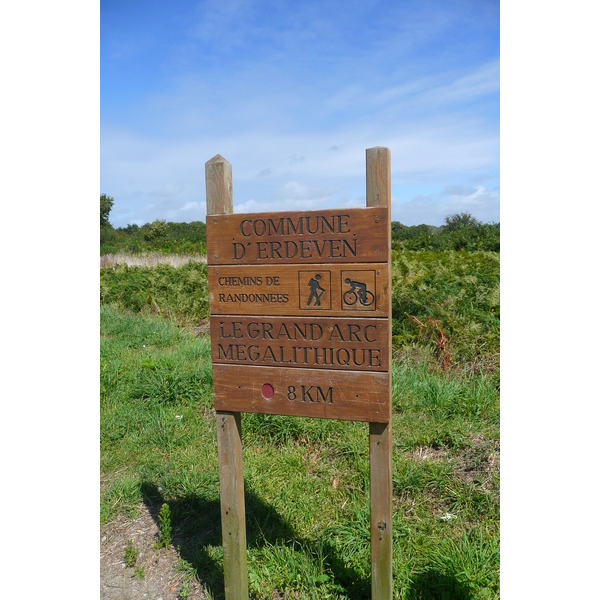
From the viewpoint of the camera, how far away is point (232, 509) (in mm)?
2564

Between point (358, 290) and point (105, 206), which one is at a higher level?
point (105, 206)

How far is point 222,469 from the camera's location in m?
2.58

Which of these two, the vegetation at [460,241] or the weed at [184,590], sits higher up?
the vegetation at [460,241]

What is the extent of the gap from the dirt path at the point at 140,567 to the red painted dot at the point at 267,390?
Answer: 1157mm

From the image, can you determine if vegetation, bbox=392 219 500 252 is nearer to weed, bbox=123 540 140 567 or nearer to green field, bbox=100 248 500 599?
green field, bbox=100 248 500 599

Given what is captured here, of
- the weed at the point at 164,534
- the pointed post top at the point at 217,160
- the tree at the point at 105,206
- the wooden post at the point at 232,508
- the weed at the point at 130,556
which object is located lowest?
the weed at the point at 130,556

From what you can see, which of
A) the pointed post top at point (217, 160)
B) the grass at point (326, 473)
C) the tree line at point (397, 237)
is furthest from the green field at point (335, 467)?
the tree line at point (397, 237)

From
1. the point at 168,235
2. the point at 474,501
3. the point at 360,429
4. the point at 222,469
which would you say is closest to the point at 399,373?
the point at 360,429

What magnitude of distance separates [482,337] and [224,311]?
Answer: 3.56 metres

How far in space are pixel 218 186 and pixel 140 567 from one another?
7.14 ft

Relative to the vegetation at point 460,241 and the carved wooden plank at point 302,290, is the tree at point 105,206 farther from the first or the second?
the carved wooden plank at point 302,290

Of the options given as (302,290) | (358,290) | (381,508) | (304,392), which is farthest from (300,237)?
(381,508)

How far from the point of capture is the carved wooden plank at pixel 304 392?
2293 millimetres

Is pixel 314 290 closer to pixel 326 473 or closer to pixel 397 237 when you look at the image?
pixel 326 473
